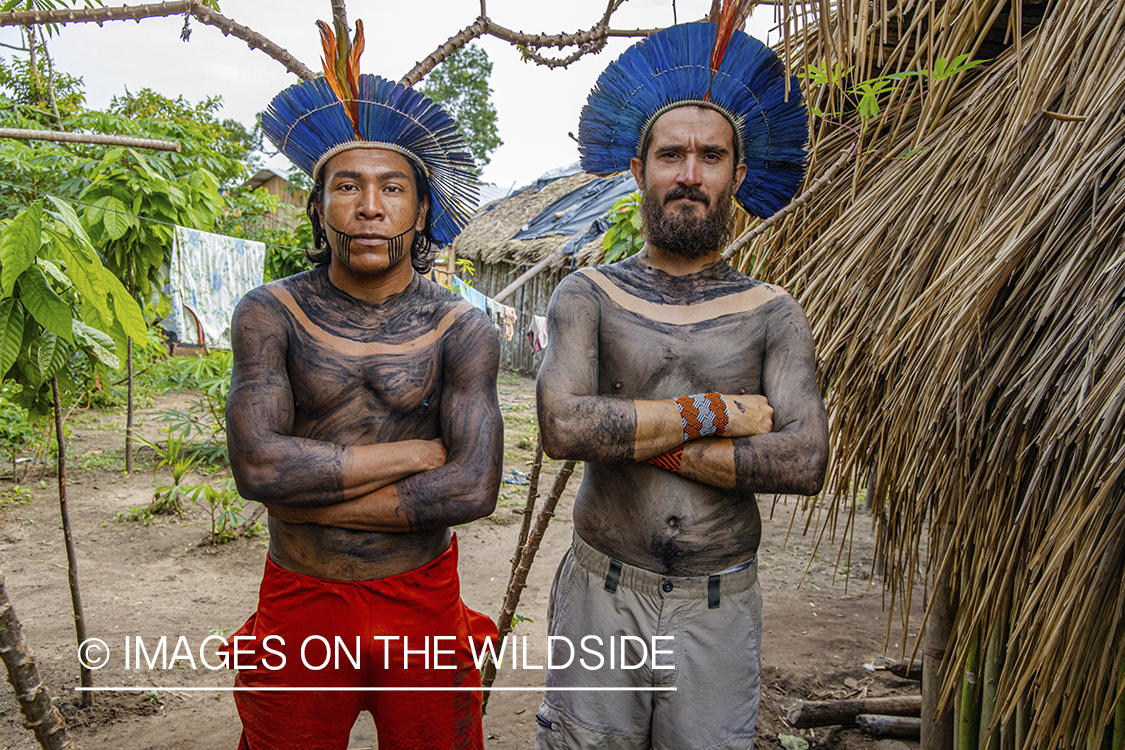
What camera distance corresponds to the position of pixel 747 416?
1.93m

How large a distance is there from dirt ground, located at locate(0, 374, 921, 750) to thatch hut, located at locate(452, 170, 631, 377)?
20.4 ft

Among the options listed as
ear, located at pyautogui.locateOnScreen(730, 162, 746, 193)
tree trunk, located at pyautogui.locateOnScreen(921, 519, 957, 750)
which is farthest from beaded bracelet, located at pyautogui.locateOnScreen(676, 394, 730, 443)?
tree trunk, located at pyautogui.locateOnScreen(921, 519, 957, 750)

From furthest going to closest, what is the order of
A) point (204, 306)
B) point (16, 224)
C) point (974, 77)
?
point (204, 306)
point (974, 77)
point (16, 224)

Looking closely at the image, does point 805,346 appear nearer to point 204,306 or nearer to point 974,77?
point 974,77

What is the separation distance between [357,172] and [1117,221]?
202cm

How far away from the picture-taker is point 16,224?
1.82 metres

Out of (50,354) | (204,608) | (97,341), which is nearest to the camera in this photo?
(50,354)

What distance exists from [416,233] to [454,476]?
76 centimetres

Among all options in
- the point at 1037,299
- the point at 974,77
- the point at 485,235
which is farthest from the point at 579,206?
the point at 1037,299

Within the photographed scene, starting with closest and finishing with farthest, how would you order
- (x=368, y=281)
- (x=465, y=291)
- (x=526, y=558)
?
(x=368, y=281) < (x=526, y=558) < (x=465, y=291)

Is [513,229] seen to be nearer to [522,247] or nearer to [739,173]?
[522,247]

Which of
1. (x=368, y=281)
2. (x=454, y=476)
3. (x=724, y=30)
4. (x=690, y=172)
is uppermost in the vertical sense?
(x=724, y=30)

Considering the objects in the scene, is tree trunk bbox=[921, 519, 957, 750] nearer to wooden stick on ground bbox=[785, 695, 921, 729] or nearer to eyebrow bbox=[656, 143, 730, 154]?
wooden stick on ground bbox=[785, 695, 921, 729]

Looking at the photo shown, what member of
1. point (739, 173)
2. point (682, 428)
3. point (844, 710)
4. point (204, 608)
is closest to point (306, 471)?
point (682, 428)
